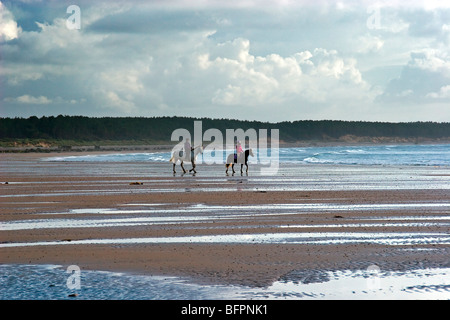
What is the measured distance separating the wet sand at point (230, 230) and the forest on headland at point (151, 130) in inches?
3811

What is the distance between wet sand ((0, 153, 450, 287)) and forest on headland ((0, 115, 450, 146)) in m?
96.8

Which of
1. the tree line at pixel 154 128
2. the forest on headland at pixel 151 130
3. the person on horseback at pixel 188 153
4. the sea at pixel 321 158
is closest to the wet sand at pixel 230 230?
the person on horseback at pixel 188 153

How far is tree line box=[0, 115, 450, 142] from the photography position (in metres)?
142

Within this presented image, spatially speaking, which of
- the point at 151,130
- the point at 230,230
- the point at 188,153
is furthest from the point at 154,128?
the point at 230,230

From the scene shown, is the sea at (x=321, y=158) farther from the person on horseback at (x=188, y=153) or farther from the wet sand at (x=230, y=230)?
the wet sand at (x=230, y=230)

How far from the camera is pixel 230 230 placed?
466 inches

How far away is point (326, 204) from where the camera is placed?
637 inches

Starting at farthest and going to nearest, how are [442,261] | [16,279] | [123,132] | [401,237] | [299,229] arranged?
1. [123,132]
2. [299,229]
3. [401,237]
4. [442,261]
5. [16,279]

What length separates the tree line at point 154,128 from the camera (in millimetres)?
142000
